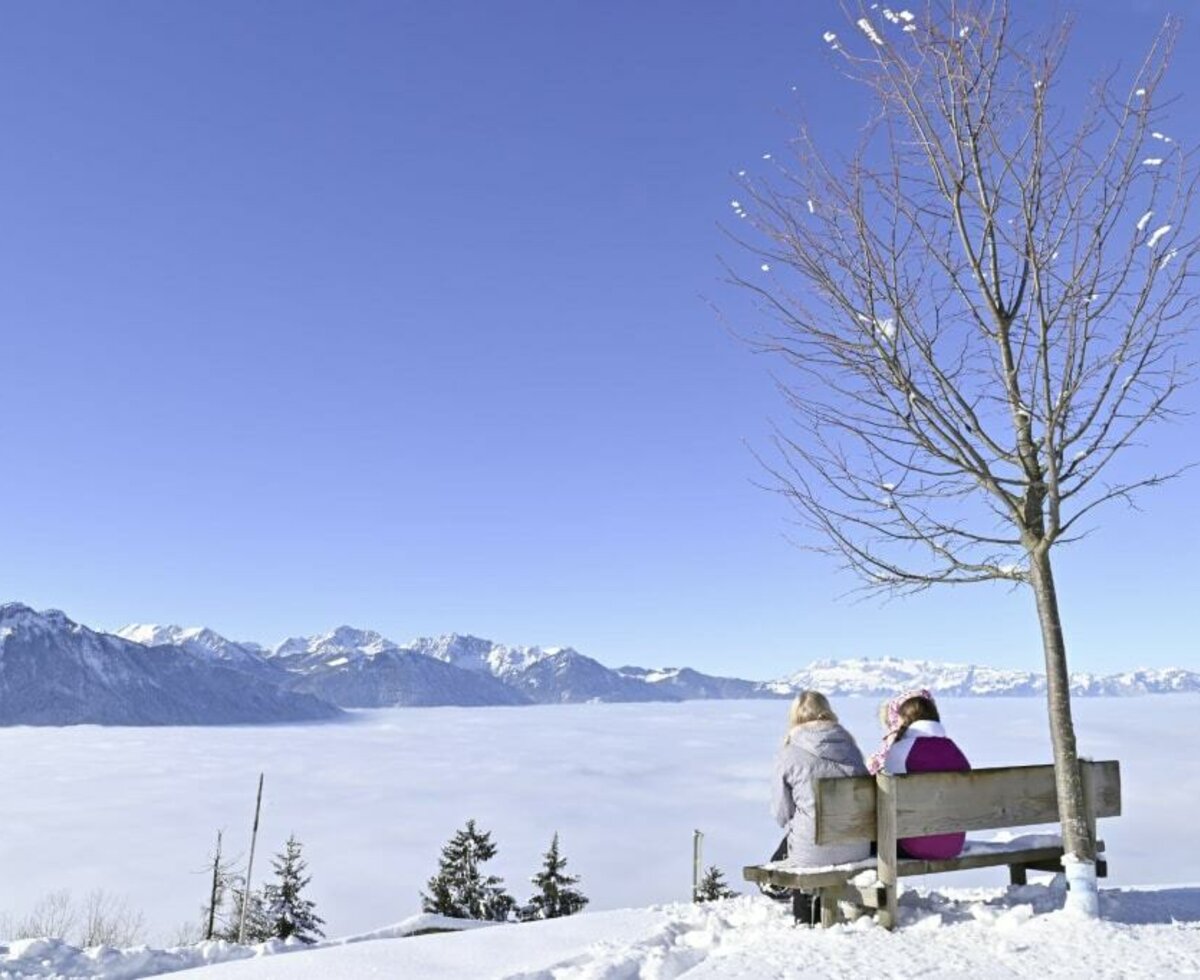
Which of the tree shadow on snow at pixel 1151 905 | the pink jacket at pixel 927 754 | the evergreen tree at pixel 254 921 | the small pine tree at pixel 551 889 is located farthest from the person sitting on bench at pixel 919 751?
the evergreen tree at pixel 254 921

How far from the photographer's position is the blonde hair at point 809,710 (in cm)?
677

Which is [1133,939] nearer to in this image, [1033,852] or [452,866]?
[1033,852]

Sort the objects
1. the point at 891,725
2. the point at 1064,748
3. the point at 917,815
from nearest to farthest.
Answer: the point at 917,815 → the point at 1064,748 → the point at 891,725

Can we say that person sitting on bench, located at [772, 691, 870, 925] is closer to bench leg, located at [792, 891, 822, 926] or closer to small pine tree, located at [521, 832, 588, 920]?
bench leg, located at [792, 891, 822, 926]

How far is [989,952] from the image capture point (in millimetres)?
5457

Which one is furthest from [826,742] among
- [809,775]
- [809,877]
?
[809,877]

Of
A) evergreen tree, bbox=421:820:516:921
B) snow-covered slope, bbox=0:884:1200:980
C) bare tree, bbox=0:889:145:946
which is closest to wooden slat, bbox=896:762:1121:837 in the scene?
snow-covered slope, bbox=0:884:1200:980

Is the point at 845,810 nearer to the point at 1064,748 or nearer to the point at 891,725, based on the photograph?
the point at 891,725

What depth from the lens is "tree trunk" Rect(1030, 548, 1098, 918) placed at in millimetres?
6438

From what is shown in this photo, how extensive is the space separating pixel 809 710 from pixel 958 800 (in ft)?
3.69

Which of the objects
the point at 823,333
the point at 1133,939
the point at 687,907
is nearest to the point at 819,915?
the point at 687,907

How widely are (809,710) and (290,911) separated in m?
49.7

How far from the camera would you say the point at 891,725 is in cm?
707

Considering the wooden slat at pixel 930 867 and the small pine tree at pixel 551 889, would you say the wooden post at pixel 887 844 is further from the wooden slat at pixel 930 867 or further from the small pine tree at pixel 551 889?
the small pine tree at pixel 551 889
